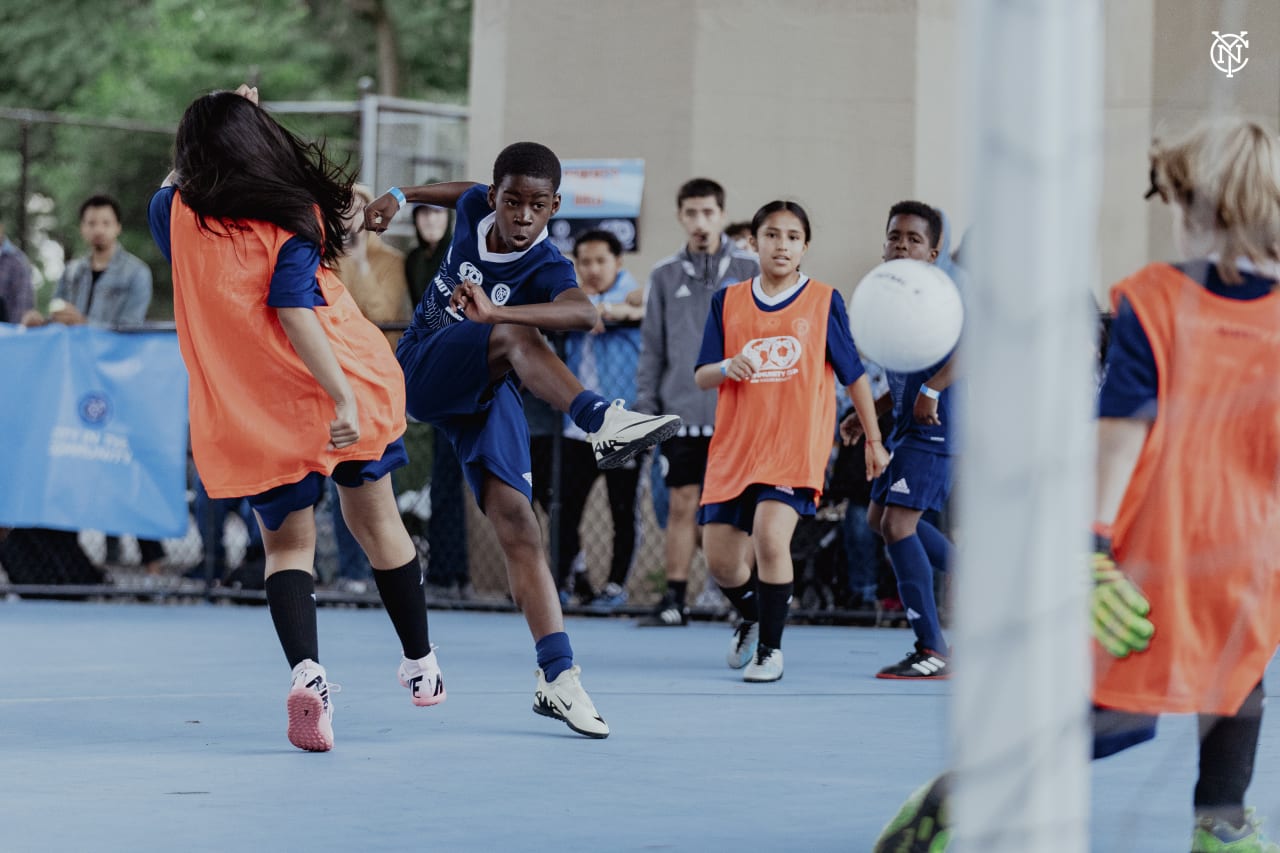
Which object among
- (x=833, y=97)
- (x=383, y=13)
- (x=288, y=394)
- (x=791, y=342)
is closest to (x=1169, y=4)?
(x=791, y=342)

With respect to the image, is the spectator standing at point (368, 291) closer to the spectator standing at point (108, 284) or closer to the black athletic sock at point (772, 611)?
the spectator standing at point (108, 284)

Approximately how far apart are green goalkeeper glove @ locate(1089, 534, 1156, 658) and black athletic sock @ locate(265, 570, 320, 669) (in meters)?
2.45

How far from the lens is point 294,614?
471cm

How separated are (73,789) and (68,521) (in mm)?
6263

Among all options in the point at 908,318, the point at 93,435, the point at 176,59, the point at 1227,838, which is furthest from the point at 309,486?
the point at 176,59

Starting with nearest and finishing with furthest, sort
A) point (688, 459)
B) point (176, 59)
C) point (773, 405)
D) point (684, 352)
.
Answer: point (773, 405) → point (688, 459) → point (684, 352) → point (176, 59)

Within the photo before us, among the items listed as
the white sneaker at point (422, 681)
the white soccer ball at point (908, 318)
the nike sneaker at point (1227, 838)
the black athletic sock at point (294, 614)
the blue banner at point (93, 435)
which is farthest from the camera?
the blue banner at point (93, 435)

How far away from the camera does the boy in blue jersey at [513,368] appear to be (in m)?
5.02

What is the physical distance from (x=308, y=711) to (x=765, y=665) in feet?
8.05

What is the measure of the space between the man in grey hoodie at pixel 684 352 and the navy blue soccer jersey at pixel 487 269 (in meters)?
3.78

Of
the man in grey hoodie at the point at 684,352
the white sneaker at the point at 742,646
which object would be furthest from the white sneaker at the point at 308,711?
the man in grey hoodie at the point at 684,352

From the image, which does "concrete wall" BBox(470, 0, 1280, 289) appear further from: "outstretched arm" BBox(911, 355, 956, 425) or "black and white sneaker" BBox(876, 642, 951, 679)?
"black and white sneaker" BBox(876, 642, 951, 679)

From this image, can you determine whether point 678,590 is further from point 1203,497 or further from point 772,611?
point 1203,497

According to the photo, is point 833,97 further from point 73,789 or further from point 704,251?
point 73,789
